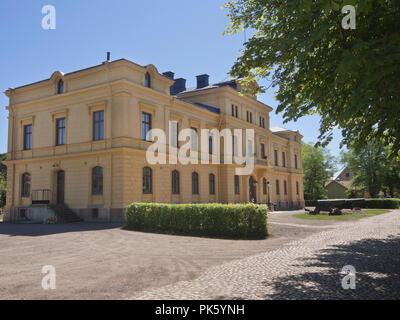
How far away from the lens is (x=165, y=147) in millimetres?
25141

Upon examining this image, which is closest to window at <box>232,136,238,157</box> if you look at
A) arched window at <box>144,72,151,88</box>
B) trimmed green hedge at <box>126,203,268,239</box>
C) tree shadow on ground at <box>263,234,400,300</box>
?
arched window at <box>144,72,151,88</box>

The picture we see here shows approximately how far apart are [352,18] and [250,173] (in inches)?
1139

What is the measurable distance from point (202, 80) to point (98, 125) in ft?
50.8

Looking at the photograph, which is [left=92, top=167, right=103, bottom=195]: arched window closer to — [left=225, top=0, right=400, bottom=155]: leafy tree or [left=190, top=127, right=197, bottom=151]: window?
[left=190, top=127, right=197, bottom=151]: window

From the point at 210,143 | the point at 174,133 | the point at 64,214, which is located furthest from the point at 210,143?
the point at 64,214

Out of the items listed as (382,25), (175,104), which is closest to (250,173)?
(175,104)

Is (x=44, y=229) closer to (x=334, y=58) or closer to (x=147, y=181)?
(x=147, y=181)

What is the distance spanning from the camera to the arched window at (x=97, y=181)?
2303cm

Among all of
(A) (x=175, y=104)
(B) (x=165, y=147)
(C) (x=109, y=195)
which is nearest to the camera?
(C) (x=109, y=195)

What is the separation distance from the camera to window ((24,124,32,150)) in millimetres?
27500

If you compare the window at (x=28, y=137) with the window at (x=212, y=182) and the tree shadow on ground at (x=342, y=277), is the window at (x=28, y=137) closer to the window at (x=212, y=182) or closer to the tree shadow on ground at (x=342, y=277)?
the window at (x=212, y=182)

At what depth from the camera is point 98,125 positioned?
23734mm

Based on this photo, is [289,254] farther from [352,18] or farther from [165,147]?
[165,147]
